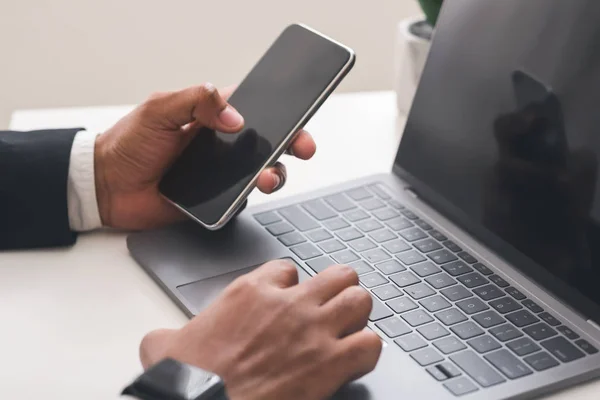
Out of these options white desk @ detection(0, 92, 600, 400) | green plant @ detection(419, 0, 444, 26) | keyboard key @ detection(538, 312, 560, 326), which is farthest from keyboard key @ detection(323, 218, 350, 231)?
green plant @ detection(419, 0, 444, 26)

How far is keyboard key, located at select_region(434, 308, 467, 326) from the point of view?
2.01 ft

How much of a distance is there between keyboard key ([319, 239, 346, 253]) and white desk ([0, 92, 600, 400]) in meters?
0.13

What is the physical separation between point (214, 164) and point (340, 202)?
13 cm

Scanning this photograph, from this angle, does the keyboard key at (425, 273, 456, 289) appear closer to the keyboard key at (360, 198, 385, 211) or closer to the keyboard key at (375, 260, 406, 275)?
the keyboard key at (375, 260, 406, 275)

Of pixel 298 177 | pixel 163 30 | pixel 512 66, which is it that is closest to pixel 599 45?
pixel 512 66

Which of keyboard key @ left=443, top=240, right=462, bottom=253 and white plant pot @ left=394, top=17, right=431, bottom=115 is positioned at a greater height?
white plant pot @ left=394, top=17, right=431, bottom=115

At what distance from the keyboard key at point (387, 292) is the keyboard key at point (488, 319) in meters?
0.07

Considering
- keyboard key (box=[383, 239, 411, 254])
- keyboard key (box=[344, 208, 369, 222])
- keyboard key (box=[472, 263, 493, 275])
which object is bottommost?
keyboard key (box=[344, 208, 369, 222])

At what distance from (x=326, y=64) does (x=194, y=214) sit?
0.18 metres

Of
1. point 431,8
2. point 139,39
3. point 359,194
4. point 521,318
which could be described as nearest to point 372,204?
point 359,194

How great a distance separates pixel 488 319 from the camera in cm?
62

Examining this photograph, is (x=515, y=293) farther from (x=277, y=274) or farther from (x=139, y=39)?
(x=139, y=39)

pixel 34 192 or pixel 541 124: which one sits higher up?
pixel 541 124

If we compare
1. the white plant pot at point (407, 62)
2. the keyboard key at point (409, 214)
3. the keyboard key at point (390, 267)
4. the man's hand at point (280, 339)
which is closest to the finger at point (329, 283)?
the man's hand at point (280, 339)
